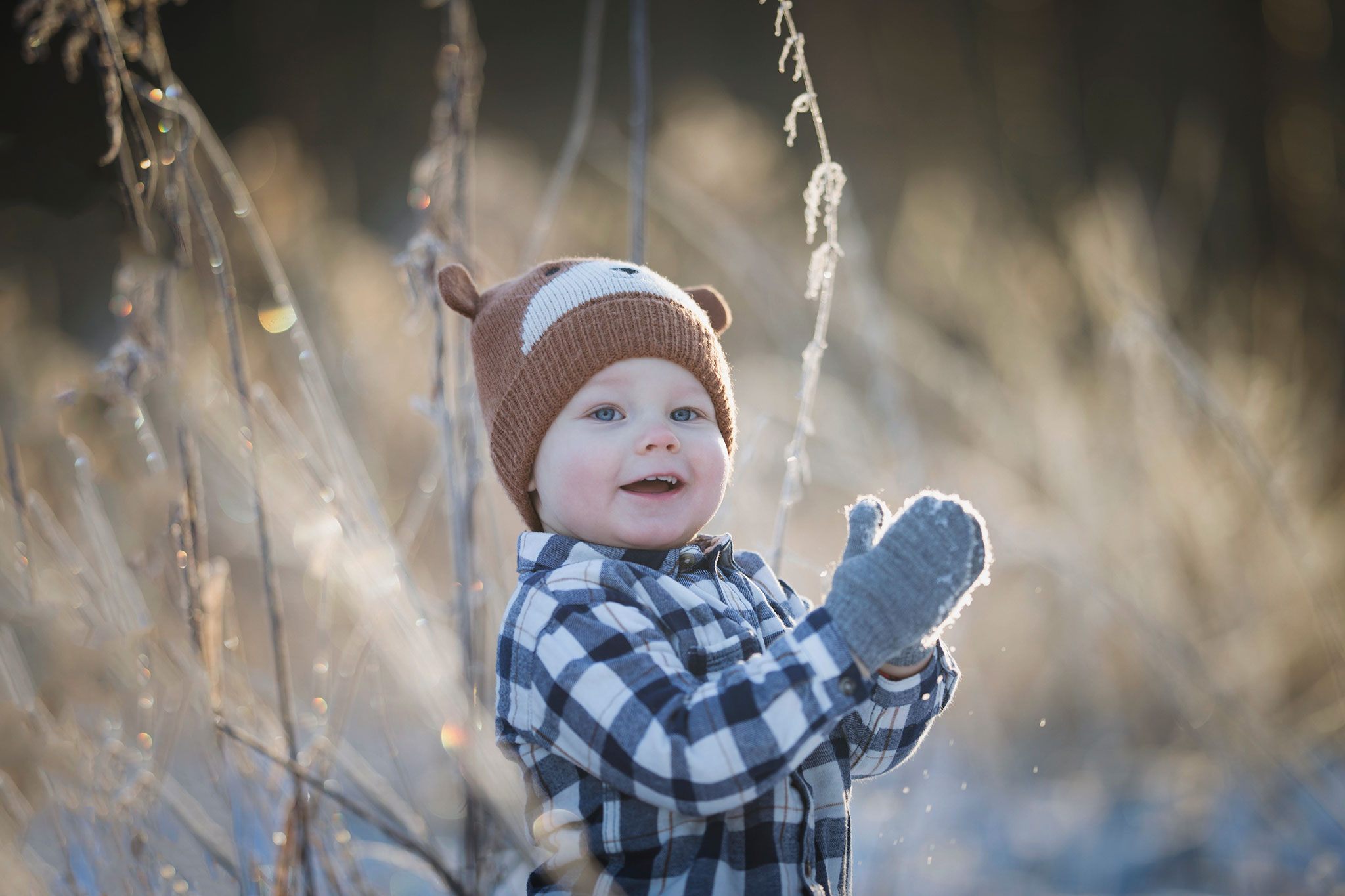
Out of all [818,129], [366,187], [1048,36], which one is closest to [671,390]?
[818,129]

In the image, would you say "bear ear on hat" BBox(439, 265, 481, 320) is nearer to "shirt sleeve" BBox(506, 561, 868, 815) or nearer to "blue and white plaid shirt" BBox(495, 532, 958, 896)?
"blue and white plaid shirt" BBox(495, 532, 958, 896)

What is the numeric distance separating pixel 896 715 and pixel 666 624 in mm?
241

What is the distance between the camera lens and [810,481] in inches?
76.4

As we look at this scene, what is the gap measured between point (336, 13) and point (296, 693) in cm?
449

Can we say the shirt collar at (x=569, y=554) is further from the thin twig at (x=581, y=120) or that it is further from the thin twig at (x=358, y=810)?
the thin twig at (x=581, y=120)

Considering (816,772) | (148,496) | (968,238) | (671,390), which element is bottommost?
(816,772)

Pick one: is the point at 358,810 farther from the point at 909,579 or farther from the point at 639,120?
the point at 639,120

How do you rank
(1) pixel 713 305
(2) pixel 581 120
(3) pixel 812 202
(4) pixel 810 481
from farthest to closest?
1. (4) pixel 810 481
2. (2) pixel 581 120
3. (1) pixel 713 305
4. (3) pixel 812 202

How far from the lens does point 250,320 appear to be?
2.26 m

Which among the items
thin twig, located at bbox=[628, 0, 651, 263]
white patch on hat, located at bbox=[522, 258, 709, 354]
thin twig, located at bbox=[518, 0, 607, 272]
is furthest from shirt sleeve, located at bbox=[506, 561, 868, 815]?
thin twig, located at bbox=[518, 0, 607, 272]

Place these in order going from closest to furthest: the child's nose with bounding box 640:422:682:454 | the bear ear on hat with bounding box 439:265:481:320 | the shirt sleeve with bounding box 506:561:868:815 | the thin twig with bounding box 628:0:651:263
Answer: the shirt sleeve with bounding box 506:561:868:815
the child's nose with bounding box 640:422:682:454
the bear ear on hat with bounding box 439:265:481:320
the thin twig with bounding box 628:0:651:263

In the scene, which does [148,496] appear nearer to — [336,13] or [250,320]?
[250,320]

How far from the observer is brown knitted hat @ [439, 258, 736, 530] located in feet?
2.64

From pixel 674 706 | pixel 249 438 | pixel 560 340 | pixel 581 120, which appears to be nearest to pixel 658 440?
pixel 560 340
